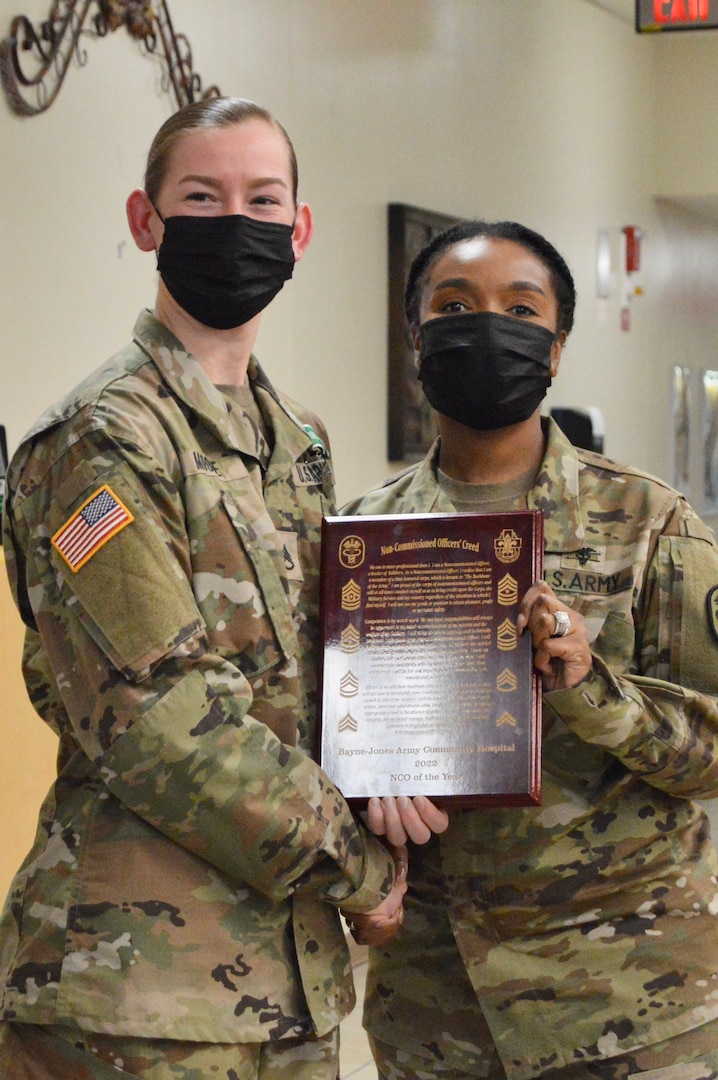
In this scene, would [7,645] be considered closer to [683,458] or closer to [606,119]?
[606,119]

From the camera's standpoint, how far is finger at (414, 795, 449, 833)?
1.69m

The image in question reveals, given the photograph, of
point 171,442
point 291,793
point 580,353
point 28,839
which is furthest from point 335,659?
point 580,353

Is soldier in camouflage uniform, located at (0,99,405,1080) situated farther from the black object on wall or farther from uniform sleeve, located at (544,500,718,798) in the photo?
the black object on wall

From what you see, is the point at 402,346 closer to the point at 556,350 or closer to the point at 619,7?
the point at 556,350

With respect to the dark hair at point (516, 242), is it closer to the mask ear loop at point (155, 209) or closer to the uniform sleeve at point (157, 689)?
the mask ear loop at point (155, 209)

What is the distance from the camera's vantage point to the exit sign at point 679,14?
485 cm

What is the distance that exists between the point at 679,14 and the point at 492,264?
3403 mm

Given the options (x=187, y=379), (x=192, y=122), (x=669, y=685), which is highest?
(x=192, y=122)

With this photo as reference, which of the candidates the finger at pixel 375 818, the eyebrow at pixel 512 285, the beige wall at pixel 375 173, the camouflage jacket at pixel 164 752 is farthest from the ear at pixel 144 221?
the beige wall at pixel 375 173

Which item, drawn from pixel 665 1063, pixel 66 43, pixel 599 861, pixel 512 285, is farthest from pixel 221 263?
pixel 66 43

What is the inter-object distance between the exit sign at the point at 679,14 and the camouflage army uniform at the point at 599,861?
3.49m

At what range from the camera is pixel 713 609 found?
6.06ft

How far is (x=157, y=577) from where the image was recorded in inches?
59.2

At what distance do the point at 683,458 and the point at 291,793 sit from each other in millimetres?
8169
